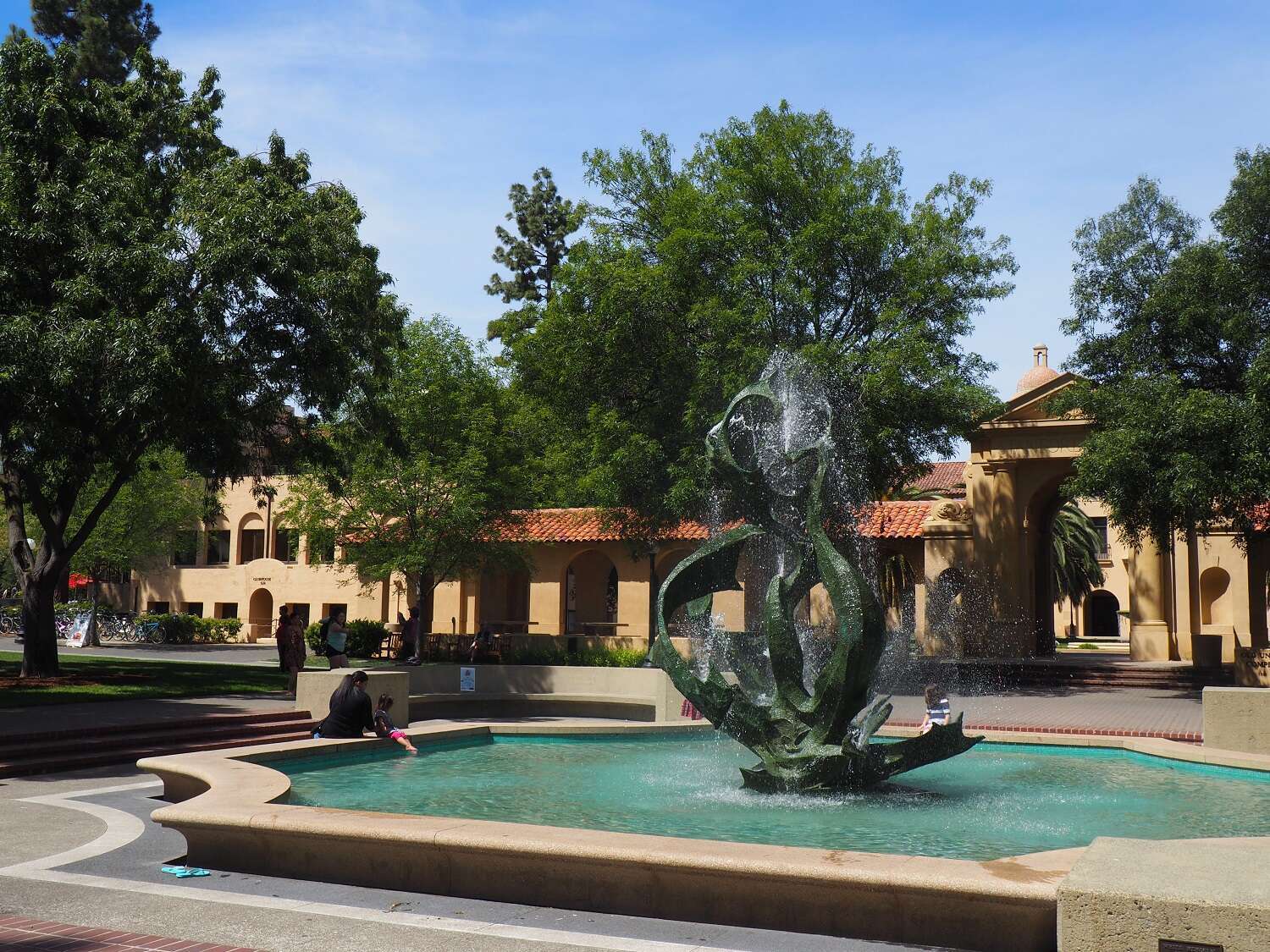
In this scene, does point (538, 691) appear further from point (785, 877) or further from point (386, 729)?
point (785, 877)

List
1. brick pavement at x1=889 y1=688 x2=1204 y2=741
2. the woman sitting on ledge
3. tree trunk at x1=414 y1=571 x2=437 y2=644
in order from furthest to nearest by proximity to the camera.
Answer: tree trunk at x1=414 y1=571 x2=437 y2=644, brick pavement at x1=889 y1=688 x2=1204 y2=741, the woman sitting on ledge

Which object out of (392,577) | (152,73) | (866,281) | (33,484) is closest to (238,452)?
(33,484)

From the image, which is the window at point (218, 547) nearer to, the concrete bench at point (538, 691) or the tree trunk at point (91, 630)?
the tree trunk at point (91, 630)

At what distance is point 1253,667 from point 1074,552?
28.9 metres

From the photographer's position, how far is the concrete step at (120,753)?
1285 centimetres

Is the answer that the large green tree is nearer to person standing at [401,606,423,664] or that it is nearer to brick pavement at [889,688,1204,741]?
person standing at [401,606,423,664]

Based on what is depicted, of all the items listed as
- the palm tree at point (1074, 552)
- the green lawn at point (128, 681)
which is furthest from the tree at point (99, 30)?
the palm tree at point (1074, 552)

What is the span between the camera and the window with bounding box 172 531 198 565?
4575 centimetres

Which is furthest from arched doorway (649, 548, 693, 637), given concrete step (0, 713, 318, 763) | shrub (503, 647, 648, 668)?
concrete step (0, 713, 318, 763)

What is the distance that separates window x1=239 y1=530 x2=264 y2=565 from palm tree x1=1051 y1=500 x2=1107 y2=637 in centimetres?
3394

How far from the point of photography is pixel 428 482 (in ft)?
100

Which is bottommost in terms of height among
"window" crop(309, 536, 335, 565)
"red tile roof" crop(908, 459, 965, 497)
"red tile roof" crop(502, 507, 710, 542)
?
"window" crop(309, 536, 335, 565)

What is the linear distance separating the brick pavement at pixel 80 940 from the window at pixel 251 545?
4409 centimetres

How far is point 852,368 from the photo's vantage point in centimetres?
2367
